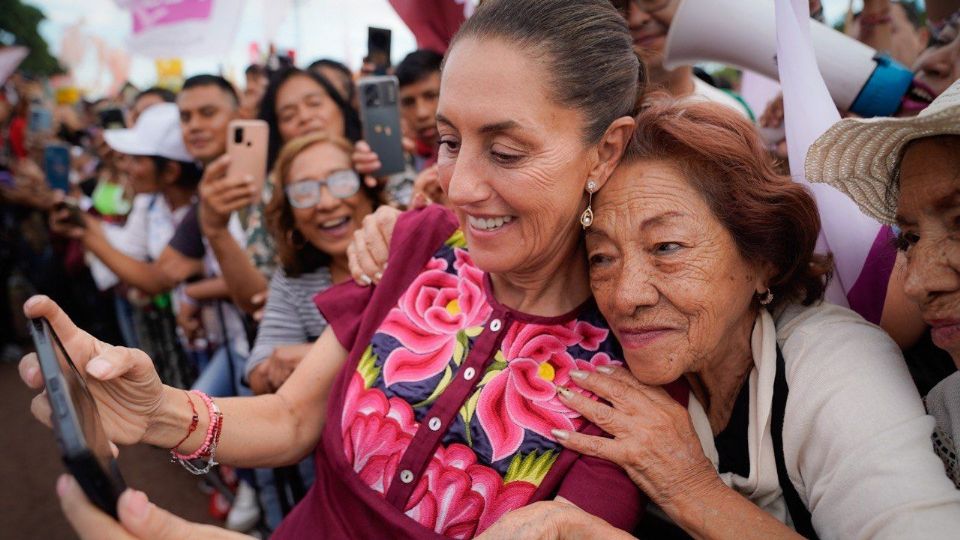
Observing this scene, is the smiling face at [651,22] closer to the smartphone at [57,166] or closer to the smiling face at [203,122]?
the smiling face at [203,122]

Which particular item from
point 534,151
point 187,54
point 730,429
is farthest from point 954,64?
point 187,54

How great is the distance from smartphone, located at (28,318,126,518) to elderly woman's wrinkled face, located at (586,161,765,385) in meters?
1.08

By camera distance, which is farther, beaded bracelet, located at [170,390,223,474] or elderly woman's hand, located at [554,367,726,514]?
beaded bracelet, located at [170,390,223,474]

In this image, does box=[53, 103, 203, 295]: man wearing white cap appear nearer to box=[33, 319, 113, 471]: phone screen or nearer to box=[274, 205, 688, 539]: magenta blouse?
box=[274, 205, 688, 539]: magenta blouse

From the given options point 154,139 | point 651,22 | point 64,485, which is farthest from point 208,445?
point 154,139

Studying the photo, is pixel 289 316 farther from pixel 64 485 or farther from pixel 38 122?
pixel 38 122

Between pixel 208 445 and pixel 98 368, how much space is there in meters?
0.44

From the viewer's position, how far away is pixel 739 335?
5.53ft

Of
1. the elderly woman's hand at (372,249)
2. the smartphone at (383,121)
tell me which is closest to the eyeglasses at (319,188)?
the smartphone at (383,121)

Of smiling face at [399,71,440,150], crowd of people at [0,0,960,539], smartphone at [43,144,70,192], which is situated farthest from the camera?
smartphone at [43,144,70,192]

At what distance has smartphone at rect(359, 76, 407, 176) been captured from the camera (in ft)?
9.95

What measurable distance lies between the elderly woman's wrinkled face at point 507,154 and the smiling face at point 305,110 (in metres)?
→ 2.51

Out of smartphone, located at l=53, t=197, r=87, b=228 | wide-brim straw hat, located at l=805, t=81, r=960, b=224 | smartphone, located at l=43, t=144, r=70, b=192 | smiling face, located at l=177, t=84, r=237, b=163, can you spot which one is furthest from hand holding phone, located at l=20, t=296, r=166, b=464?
smartphone, located at l=43, t=144, r=70, b=192

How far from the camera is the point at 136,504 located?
38.0 inches
